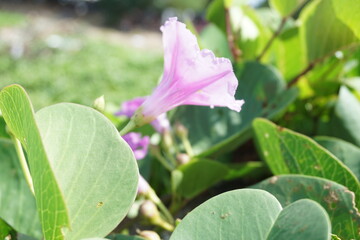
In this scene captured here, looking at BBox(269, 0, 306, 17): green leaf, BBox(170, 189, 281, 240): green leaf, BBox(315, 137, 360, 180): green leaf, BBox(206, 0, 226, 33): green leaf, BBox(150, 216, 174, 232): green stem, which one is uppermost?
BBox(269, 0, 306, 17): green leaf

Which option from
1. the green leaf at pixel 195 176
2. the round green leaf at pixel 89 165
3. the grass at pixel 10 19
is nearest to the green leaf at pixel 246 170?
the green leaf at pixel 195 176

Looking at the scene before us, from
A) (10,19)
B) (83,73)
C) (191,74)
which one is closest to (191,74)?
(191,74)

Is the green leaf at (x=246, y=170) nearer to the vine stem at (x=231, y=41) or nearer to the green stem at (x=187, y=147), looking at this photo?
the green stem at (x=187, y=147)

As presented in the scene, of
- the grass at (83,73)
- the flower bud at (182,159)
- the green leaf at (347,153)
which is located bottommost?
the grass at (83,73)

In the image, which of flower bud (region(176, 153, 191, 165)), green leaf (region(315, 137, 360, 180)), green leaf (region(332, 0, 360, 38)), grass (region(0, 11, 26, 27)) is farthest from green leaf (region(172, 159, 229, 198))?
grass (region(0, 11, 26, 27))

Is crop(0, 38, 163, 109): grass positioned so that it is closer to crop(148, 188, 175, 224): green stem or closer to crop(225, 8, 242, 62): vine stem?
crop(225, 8, 242, 62): vine stem
